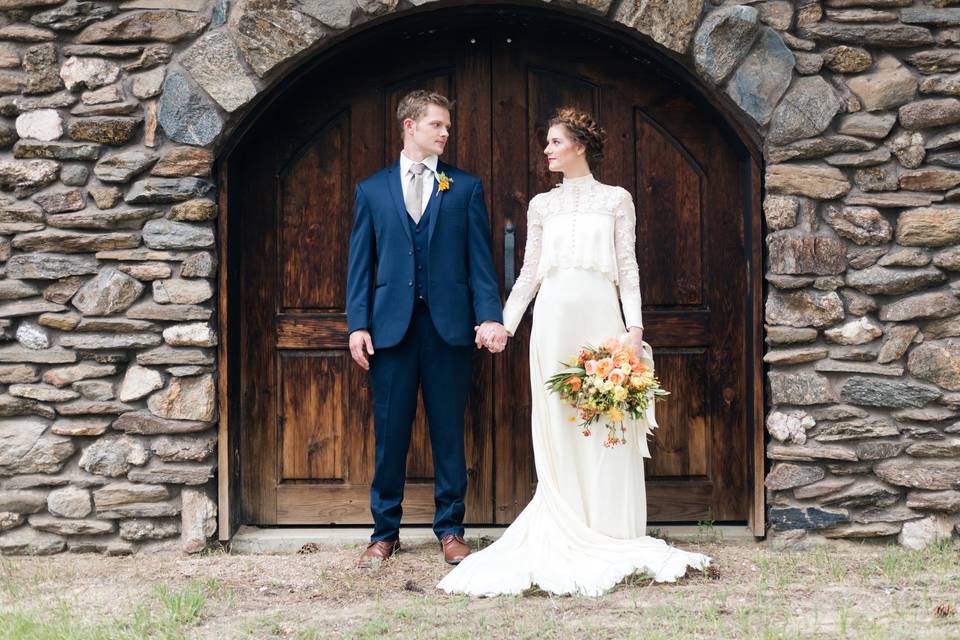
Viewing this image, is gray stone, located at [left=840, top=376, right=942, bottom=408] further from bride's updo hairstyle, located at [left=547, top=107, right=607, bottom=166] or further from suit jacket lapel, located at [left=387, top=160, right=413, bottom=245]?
suit jacket lapel, located at [left=387, top=160, right=413, bottom=245]

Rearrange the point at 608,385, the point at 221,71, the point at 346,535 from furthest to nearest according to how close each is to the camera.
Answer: the point at 346,535
the point at 221,71
the point at 608,385

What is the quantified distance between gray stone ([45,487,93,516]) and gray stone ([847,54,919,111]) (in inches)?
149

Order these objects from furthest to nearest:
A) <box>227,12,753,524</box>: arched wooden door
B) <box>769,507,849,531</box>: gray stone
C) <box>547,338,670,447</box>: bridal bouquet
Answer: <box>227,12,753,524</box>: arched wooden door, <box>769,507,849,531</box>: gray stone, <box>547,338,670,447</box>: bridal bouquet

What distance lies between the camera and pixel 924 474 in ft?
13.3

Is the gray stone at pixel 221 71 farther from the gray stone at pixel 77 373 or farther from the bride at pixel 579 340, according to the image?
the bride at pixel 579 340

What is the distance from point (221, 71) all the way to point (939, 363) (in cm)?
332

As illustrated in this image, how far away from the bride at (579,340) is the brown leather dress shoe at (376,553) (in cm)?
42

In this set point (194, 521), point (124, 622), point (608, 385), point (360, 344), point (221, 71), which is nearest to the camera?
point (124, 622)

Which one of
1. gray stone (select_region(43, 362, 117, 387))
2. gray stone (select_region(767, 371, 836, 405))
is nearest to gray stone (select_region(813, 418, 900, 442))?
gray stone (select_region(767, 371, 836, 405))

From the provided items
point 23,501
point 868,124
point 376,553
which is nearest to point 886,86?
point 868,124

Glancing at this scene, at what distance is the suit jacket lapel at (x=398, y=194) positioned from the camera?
13.3 feet

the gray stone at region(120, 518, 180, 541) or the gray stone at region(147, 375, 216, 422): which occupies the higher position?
the gray stone at region(147, 375, 216, 422)

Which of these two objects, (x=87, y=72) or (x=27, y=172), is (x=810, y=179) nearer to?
(x=87, y=72)

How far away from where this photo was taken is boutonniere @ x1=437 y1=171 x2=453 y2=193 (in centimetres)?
409
